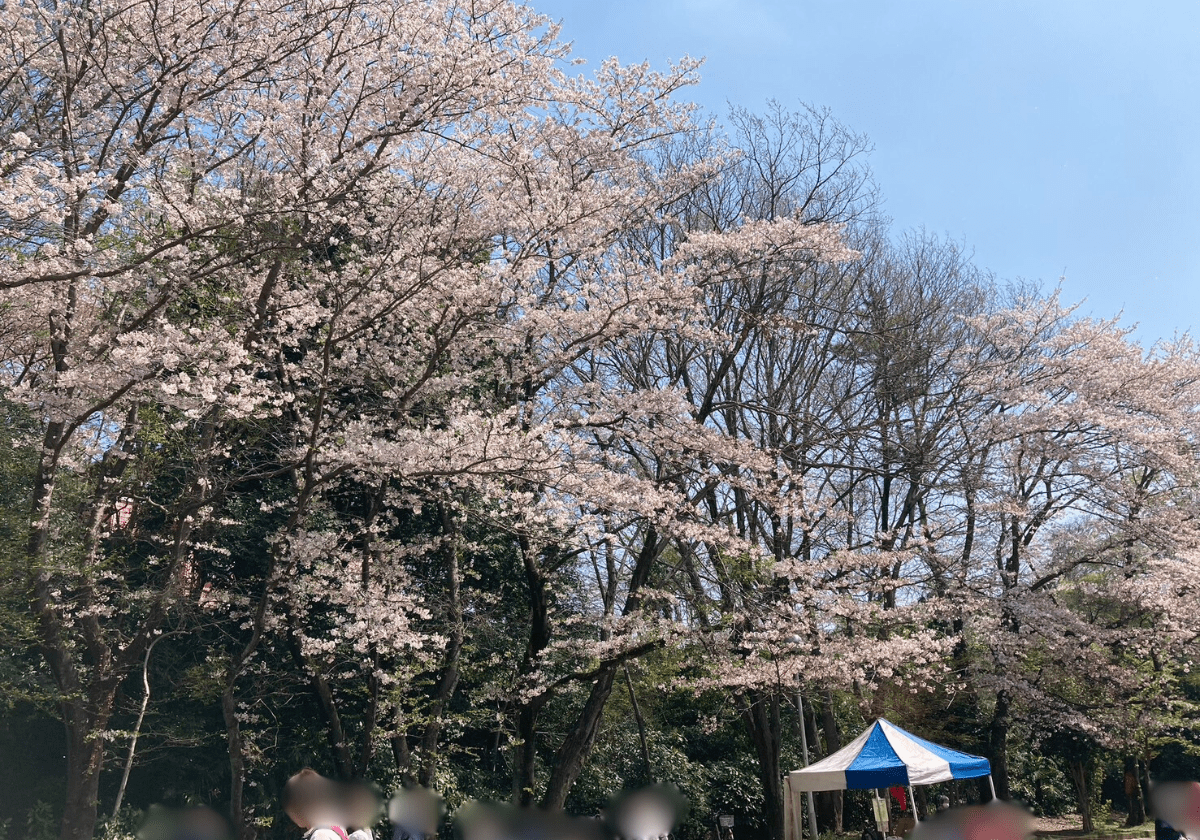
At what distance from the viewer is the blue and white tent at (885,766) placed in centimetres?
925

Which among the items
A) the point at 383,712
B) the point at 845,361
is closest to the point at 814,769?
the point at 383,712

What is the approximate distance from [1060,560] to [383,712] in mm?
13002

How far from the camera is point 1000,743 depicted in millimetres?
16859

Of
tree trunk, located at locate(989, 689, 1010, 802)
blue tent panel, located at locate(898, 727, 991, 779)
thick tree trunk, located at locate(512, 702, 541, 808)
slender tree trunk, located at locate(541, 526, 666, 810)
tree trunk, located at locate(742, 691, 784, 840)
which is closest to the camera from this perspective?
blue tent panel, located at locate(898, 727, 991, 779)

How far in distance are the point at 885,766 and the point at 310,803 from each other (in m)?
7.11

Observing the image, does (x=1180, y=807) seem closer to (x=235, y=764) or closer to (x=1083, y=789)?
(x=235, y=764)

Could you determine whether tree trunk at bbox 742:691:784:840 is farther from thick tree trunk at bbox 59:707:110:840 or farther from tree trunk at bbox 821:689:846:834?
thick tree trunk at bbox 59:707:110:840

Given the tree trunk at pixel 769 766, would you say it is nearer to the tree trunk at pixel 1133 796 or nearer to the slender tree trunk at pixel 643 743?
the slender tree trunk at pixel 643 743

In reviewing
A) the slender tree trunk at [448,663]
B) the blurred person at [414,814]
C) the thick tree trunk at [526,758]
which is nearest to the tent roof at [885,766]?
the thick tree trunk at [526,758]

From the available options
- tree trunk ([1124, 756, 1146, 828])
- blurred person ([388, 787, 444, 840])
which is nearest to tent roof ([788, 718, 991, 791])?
blurred person ([388, 787, 444, 840])

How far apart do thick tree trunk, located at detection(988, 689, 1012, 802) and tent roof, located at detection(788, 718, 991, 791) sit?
768 centimetres

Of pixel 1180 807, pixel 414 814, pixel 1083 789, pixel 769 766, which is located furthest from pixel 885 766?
pixel 1083 789

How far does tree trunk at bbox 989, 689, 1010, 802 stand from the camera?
1664 cm

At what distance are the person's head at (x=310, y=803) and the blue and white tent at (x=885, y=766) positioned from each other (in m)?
6.86
